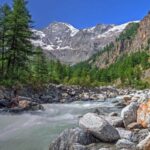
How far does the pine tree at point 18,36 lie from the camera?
56.0 metres

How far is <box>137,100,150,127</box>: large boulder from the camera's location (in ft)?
69.8

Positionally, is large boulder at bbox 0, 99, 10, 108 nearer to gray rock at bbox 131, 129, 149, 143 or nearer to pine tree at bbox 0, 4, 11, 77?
gray rock at bbox 131, 129, 149, 143

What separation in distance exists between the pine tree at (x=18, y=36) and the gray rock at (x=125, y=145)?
38.1m

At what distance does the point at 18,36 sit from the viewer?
185 ft

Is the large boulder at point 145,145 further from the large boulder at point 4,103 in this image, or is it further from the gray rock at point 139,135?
the large boulder at point 4,103

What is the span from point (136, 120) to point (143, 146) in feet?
19.9

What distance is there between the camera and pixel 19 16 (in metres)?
56.4

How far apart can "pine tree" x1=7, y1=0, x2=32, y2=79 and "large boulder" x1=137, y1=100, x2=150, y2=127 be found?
113ft

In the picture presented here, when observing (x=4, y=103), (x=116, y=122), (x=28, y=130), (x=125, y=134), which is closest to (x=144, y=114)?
(x=116, y=122)

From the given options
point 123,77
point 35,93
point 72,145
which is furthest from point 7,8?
point 123,77

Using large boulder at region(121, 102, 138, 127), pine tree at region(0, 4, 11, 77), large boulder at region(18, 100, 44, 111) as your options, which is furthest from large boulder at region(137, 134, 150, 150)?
pine tree at region(0, 4, 11, 77)

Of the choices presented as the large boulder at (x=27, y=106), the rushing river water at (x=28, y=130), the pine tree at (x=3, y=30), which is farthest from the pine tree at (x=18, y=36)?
the rushing river water at (x=28, y=130)

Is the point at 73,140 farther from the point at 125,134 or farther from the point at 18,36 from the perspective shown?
the point at 18,36

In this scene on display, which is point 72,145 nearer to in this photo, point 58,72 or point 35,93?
point 35,93
